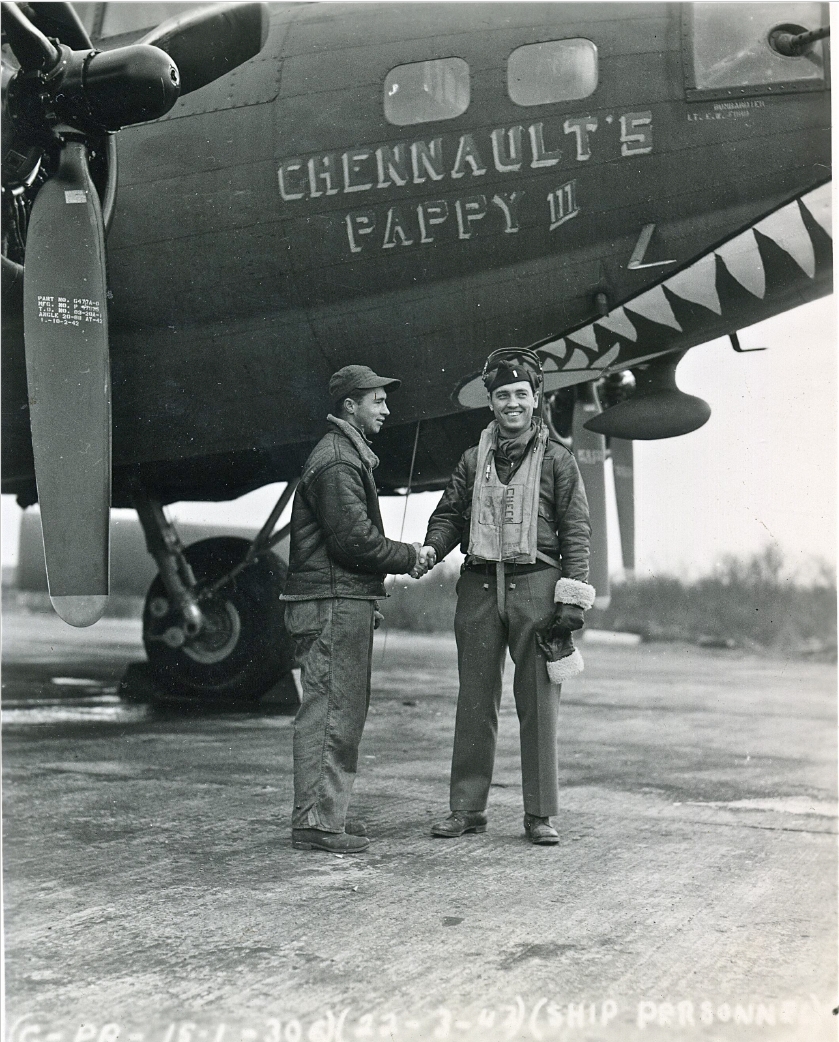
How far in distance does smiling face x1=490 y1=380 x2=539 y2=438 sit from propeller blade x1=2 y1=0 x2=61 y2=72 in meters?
2.35

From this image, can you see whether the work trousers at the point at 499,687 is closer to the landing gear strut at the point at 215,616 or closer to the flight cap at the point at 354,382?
the flight cap at the point at 354,382

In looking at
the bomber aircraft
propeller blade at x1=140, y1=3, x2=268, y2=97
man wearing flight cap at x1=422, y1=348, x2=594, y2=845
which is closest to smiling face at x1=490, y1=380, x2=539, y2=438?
man wearing flight cap at x1=422, y1=348, x2=594, y2=845

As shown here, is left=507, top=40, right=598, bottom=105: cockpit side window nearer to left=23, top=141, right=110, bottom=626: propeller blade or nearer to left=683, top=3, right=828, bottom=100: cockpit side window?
left=683, top=3, right=828, bottom=100: cockpit side window

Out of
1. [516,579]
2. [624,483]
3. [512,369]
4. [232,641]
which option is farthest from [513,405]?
[232,641]

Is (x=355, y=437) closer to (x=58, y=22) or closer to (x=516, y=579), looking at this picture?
(x=516, y=579)

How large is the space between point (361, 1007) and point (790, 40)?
4.61 meters

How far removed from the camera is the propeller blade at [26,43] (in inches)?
165

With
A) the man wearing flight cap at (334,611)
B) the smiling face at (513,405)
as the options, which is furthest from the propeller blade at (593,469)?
the man wearing flight cap at (334,611)

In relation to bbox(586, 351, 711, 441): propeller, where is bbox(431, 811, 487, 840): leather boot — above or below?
below

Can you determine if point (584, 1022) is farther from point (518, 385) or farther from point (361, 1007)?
point (518, 385)

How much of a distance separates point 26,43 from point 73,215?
754 mm

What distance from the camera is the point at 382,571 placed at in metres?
3.97

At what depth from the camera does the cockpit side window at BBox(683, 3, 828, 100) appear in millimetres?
4855

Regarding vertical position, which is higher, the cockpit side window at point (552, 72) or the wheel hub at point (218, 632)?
the cockpit side window at point (552, 72)
